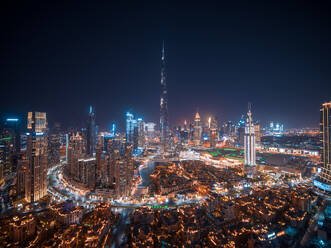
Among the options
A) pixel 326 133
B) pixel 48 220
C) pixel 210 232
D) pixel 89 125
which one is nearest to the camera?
pixel 210 232

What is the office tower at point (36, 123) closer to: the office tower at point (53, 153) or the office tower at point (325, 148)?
the office tower at point (53, 153)

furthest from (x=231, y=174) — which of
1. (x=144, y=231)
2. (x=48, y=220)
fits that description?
(x=48, y=220)

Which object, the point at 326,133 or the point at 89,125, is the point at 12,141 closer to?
the point at 89,125

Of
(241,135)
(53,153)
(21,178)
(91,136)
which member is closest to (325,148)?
(21,178)

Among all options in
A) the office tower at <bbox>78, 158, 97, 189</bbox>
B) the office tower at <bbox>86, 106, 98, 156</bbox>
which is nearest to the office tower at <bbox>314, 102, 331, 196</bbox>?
the office tower at <bbox>78, 158, 97, 189</bbox>

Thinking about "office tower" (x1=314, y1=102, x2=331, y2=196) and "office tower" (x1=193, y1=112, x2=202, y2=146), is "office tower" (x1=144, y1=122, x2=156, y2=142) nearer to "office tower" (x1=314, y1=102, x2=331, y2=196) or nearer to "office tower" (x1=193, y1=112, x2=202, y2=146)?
"office tower" (x1=193, y1=112, x2=202, y2=146)

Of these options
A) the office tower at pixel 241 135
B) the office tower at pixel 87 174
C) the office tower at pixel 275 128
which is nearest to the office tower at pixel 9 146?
the office tower at pixel 87 174
